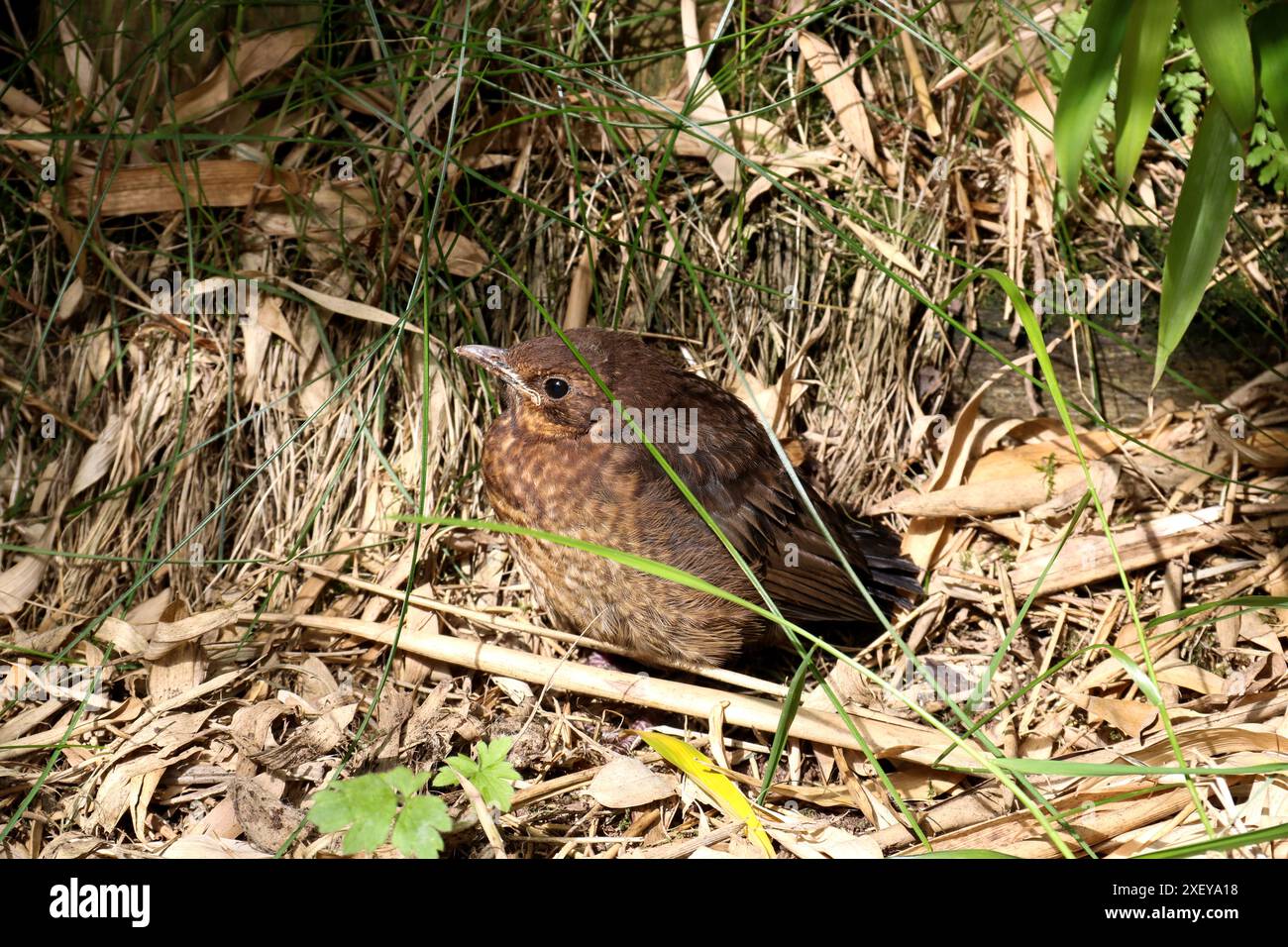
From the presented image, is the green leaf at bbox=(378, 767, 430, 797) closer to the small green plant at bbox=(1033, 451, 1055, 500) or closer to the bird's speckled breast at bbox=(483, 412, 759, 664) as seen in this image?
the bird's speckled breast at bbox=(483, 412, 759, 664)

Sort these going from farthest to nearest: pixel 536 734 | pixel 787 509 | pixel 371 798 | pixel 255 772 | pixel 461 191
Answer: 1. pixel 461 191
2. pixel 787 509
3. pixel 536 734
4. pixel 255 772
5. pixel 371 798

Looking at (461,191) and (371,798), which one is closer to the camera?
(371,798)

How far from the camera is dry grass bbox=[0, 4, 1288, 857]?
300cm

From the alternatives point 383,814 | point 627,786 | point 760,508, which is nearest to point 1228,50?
point 760,508

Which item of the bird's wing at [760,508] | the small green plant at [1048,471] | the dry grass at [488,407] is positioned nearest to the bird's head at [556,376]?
the bird's wing at [760,508]

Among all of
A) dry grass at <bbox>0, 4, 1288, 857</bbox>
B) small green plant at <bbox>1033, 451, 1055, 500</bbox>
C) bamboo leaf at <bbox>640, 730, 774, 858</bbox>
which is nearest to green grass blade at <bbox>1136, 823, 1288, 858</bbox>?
dry grass at <bbox>0, 4, 1288, 857</bbox>

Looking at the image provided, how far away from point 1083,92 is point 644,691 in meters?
1.99

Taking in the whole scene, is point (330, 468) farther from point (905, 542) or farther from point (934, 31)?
point (934, 31)

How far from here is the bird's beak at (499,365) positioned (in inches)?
125

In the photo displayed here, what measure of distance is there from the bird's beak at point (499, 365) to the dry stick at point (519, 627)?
73 centimetres
